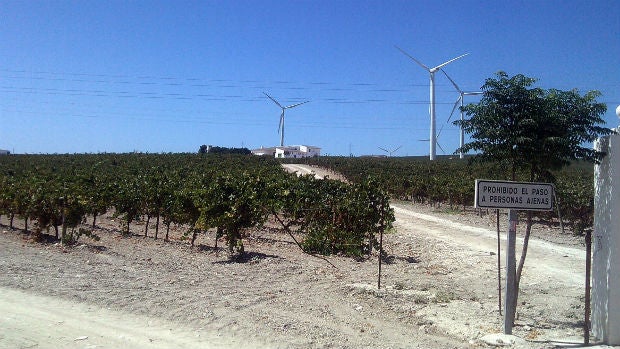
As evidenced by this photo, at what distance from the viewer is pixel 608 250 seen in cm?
666

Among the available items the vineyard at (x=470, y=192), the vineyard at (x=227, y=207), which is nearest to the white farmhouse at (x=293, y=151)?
the vineyard at (x=470, y=192)

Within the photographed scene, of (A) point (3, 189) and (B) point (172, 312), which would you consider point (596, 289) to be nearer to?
(B) point (172, 312)

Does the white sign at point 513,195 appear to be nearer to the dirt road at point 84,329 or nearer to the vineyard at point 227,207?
the dirt road at point 84,329

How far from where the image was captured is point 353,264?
12.5 metres

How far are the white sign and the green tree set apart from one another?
69 centimetres

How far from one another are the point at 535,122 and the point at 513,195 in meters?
1.13

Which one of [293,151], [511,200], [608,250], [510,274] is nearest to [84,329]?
[510,274]

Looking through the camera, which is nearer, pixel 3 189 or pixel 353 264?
pixel 353 264

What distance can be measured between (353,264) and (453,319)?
4779 millimetres

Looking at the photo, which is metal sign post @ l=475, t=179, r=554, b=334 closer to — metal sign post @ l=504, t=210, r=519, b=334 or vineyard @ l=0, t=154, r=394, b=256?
metal sign post @ l=504, t=210, r=519, b=334

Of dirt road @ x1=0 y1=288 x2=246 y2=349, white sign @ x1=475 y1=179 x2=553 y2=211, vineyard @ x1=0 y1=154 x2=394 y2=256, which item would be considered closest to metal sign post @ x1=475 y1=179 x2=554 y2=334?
white sign @ x1=475 y1=179 x2=553 y2=211

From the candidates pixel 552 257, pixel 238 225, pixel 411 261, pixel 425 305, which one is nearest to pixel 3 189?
pixel 238 225

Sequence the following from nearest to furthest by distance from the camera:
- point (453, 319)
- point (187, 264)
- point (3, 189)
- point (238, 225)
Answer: point (453, 319), point (187, 264), point (238, 225), point (3, 189)

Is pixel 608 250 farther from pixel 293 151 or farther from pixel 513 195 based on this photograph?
pixel 293 151
